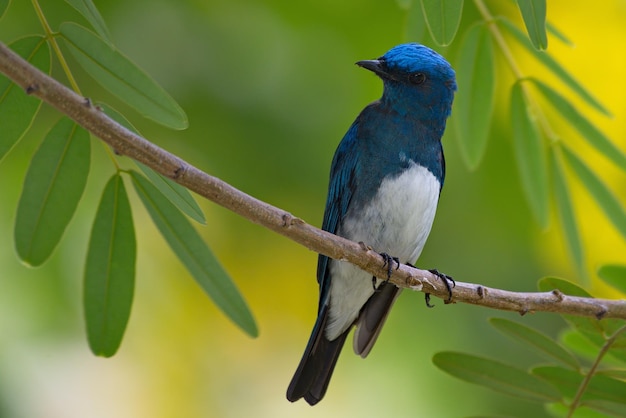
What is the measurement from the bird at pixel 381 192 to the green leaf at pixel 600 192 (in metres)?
0.56

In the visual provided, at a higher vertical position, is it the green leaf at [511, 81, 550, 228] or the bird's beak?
the bird's beak

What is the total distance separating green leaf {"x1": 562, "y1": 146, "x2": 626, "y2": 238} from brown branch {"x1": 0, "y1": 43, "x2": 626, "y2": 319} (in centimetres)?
61

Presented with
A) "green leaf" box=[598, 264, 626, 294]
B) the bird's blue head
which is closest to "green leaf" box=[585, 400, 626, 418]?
"green leaf" box=[598, 264, 626, 294]

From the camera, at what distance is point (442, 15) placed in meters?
2.32

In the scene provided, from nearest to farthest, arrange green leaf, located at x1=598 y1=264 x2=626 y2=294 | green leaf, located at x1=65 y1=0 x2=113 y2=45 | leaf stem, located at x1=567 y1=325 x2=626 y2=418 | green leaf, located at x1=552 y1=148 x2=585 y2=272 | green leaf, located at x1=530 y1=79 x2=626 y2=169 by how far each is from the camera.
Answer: green leaf, located at x1=65 y1=0 x2=113 y2=45, leaf stem, located at x1=567 y1=325 x2=626 y2=418, green leaf, located at x1=598 y1=264 x2=626 y2=294, green leaf, located at x1=530 y1=79 x2=626 y2=169, green leaf, located at x1=552 y1=148 x2=585 y2=272

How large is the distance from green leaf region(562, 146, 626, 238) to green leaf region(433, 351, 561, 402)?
2.53 ft

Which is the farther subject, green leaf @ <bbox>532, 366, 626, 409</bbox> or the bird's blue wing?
the bird's blue wing

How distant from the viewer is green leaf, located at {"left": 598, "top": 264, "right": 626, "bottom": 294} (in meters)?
2.95

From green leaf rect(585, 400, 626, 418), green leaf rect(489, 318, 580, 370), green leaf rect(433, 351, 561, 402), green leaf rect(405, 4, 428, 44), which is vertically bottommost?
green leaf rect(585, 400, 626, 418)

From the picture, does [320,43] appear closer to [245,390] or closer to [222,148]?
[222,148]

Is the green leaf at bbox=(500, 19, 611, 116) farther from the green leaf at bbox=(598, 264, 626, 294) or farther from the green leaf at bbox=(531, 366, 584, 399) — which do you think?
the green leaf at bbox=(531, 366, 584, 399)

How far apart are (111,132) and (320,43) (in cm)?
340

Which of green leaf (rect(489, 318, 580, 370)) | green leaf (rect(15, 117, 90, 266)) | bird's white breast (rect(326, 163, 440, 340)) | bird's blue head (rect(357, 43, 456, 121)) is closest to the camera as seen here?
green leaf (rect(15, 117, 90, 266))

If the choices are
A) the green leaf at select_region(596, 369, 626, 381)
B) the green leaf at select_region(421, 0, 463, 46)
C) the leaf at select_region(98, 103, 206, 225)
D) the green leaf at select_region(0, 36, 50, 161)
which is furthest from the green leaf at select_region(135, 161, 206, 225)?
the green leaf at select_region(596, 369, 626, 381)
